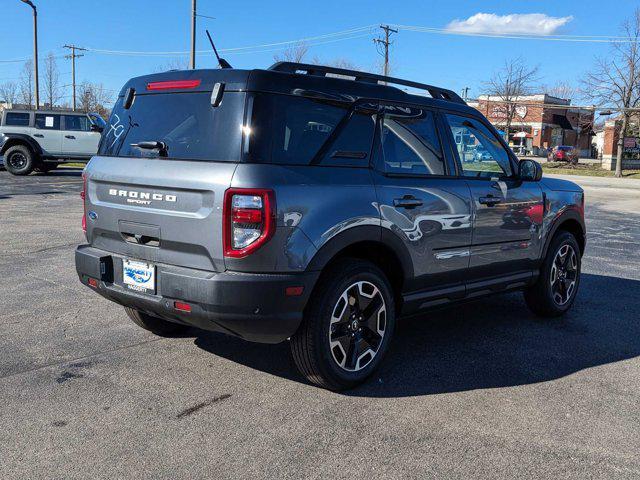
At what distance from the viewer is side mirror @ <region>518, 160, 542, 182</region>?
533 cm

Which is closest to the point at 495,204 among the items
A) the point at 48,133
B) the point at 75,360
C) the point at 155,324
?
the point at 155,324

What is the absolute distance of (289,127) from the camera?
12.0ft

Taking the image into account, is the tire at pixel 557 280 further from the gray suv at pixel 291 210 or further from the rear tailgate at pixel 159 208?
the rear tailgate at pixel 159 208

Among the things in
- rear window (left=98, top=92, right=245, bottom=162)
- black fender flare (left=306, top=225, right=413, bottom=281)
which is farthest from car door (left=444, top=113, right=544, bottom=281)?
rear window (left=98, top=92, right=245, bottom=162)

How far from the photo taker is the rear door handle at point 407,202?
411cm

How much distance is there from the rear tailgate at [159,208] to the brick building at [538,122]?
56179 mm

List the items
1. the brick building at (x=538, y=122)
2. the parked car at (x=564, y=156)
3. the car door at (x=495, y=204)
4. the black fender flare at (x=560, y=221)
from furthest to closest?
the brick building at (x=538, y=122) < the parked car at (x=564, y=156) < the black fender flare at (x=560, y=221) < the car door at (x=495, y=204)

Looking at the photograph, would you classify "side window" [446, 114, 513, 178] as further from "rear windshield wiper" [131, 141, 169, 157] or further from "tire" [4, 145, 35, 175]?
"tire" [4, 145, 35, 175]

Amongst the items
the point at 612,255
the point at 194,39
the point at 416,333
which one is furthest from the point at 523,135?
the point at 416,333

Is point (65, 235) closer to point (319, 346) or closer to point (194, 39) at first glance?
point (319, 346)

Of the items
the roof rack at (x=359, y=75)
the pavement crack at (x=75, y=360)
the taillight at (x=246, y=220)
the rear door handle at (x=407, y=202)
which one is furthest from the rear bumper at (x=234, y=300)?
the roof rack at (x=359, y=75)

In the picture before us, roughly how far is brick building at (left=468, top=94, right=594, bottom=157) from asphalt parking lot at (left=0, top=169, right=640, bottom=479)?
55.0 metres

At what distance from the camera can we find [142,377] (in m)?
4.07

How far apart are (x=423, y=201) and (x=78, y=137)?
18853 millimetres
